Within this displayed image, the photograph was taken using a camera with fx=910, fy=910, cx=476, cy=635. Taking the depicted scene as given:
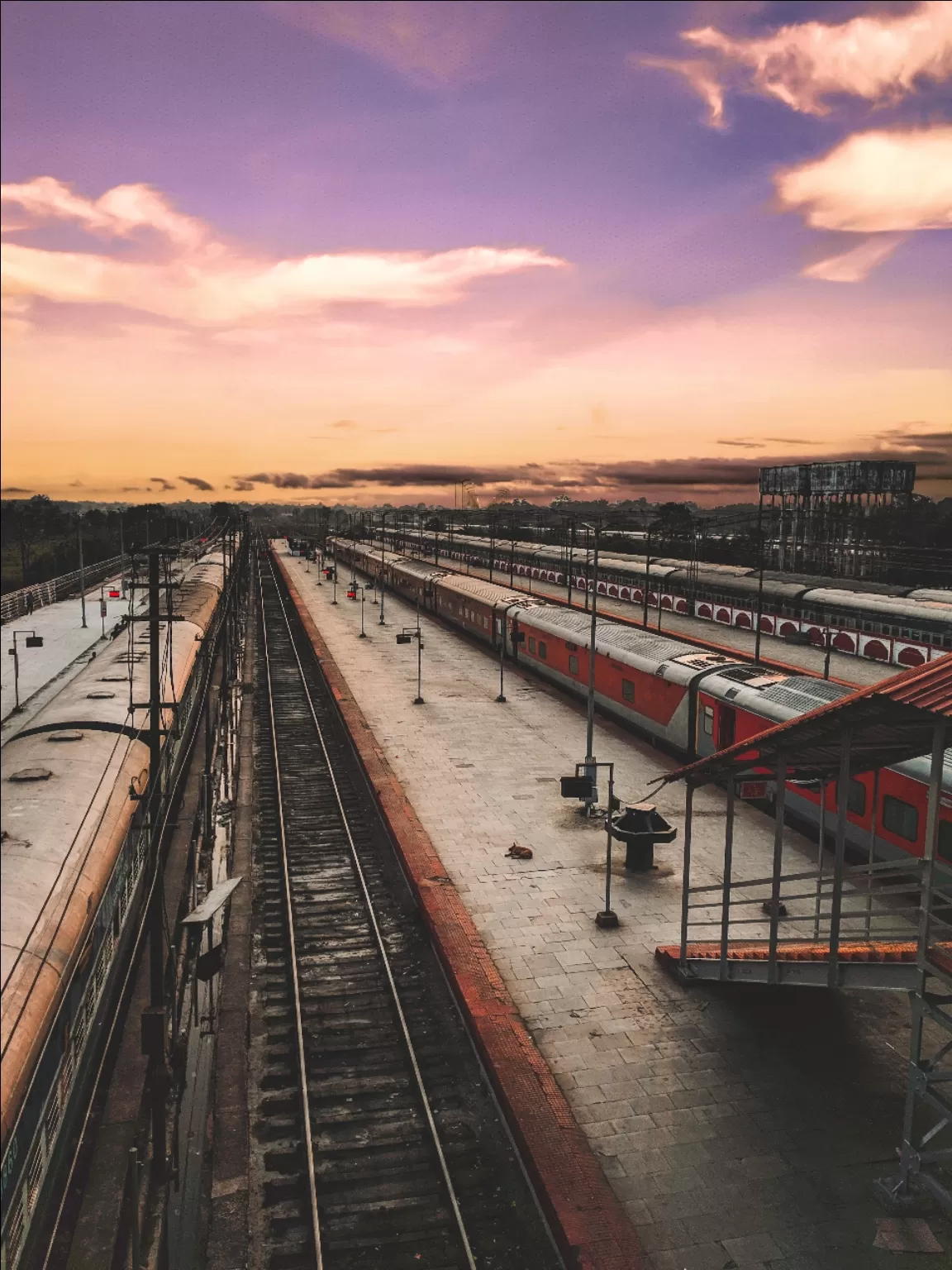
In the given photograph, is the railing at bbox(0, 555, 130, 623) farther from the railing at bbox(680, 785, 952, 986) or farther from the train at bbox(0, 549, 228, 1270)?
the railing at bbox(680, 785, 952, 986)

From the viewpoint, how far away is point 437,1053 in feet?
37.9

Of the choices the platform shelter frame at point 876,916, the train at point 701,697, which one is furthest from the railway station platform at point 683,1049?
the train at point 701,697

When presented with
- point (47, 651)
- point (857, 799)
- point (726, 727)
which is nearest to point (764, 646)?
point (726, 727)

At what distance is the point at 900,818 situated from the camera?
50.4ft

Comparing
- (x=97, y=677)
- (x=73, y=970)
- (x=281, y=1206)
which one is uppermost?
(x=97, y=677)

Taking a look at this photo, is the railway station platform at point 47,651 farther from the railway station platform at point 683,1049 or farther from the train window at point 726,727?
the train window at point 726,727

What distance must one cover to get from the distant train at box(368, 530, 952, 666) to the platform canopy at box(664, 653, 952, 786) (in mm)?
14491

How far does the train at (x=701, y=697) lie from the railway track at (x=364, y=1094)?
19.1 feet

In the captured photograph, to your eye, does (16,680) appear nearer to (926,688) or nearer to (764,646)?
(926,688)

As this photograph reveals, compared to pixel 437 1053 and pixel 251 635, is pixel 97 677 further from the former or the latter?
pixel 251 635

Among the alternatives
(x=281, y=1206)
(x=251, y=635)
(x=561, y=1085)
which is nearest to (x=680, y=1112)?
(x=561, y=1085)

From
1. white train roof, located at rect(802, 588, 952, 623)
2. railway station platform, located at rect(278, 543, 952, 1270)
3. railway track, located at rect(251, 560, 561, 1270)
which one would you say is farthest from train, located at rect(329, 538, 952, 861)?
white train roof, located at rect(802, 588, 952, 623)

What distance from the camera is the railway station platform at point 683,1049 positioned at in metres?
8.55

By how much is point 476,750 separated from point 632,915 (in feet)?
33.6
